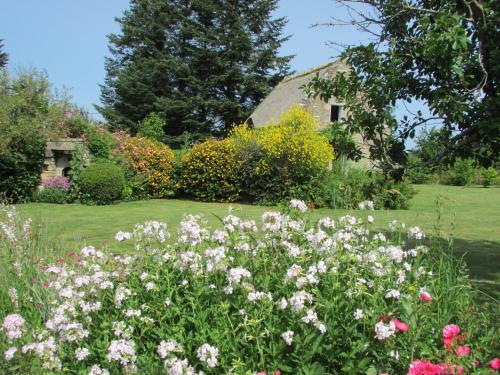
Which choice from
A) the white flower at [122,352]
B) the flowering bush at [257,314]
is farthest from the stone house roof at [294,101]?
the white flower at [122,352]

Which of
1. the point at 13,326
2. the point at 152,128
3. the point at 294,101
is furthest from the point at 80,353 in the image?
the point at 152,128

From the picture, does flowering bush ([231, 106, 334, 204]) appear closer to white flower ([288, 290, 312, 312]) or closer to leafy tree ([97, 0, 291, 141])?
white flower ([288, 290, 312, 312])

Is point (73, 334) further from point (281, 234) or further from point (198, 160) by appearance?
point (198, 160)

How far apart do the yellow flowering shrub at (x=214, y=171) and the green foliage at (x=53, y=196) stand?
14.5 feet

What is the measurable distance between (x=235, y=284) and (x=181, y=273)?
0.57m

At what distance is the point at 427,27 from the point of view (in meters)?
4.11

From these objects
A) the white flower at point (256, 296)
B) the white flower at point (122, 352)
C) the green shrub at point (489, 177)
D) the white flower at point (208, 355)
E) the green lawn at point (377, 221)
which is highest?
the green shrub at point (489, 177)

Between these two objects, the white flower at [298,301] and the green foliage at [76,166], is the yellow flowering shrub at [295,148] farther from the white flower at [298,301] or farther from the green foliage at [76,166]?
the white flower at [298,301]

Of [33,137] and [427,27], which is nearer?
[427,27]

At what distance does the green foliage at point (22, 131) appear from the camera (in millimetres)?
15938

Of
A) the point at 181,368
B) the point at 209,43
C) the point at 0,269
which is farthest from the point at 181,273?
the point at 209,43

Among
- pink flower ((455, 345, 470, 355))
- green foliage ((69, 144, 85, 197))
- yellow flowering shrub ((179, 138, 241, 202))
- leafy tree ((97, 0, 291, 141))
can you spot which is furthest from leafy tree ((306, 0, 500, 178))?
leafy tree ((97, 0, 291, 141))

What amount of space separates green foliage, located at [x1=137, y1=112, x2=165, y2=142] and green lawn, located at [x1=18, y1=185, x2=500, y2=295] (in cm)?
1203

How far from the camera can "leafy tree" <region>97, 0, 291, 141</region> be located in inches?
1220
